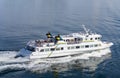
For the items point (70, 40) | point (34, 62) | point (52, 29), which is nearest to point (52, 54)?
point (34, 62)

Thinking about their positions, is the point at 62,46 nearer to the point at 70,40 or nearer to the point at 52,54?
the point at 52,54

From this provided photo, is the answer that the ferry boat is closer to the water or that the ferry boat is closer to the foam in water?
the foam in water

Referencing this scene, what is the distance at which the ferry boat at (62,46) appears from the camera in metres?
66.9

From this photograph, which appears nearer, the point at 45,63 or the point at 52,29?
the point at 45,63

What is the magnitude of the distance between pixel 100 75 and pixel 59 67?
9.61m

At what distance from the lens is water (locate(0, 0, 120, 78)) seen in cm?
5894

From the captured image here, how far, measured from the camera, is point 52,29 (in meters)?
94.7

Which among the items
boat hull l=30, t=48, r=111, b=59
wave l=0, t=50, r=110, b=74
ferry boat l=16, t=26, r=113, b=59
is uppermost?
ferry boat l=16, t=26, r=113, b=59

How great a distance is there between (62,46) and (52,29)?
25.8 meters

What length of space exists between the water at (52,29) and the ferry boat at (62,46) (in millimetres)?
4193

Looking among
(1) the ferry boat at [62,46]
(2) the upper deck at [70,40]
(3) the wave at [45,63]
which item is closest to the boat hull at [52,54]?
(1) the ferry boat at [62,46]

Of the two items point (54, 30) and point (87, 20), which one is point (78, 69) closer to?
point (54, 30)

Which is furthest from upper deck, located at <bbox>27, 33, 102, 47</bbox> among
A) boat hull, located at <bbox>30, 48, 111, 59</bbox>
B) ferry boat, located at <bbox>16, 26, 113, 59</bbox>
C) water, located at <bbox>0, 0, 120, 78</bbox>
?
water, located at <bbox>0, 0, 120, 78</bbox>

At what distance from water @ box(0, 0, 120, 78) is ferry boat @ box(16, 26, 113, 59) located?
4193 millimetres
